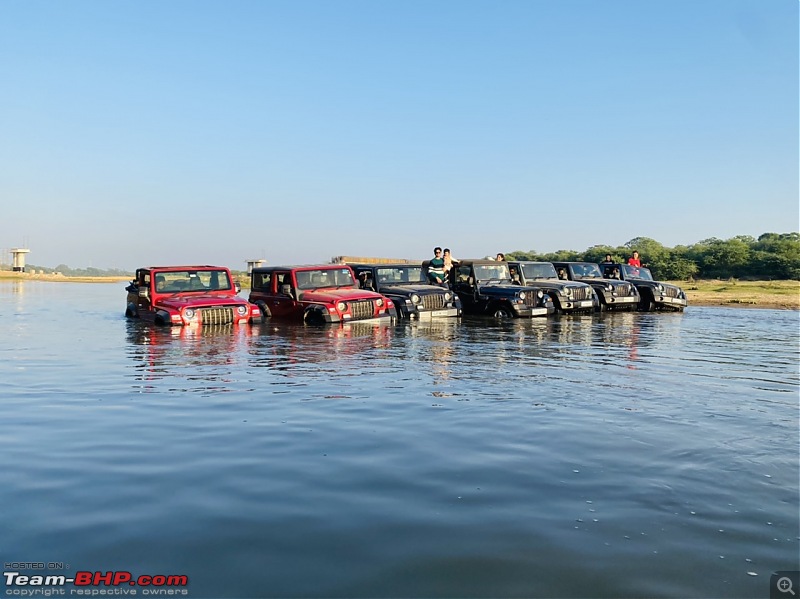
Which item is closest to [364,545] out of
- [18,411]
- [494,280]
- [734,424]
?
[734,424]

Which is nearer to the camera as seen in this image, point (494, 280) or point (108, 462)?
point (108, 462)

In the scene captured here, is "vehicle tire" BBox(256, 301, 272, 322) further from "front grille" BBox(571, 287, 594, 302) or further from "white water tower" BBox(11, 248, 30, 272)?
"white water tower" BBox(11, 248, 30, 272)

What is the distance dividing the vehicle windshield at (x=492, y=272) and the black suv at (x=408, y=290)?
1686 millimetres

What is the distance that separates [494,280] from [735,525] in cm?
1719

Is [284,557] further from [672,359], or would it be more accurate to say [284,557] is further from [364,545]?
[672,359]

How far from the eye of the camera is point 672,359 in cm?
1189

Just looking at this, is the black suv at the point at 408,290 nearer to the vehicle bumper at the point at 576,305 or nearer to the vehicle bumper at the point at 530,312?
the vehicle bumper at the point at 530,312

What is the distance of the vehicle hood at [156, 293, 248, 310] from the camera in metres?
16.1

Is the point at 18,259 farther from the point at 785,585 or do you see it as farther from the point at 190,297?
the point at 785,585

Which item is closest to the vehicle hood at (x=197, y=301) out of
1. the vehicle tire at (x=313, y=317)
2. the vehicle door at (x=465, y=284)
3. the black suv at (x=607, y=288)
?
the vehicle tire at (x=313, y=317)

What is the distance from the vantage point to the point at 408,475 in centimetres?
508

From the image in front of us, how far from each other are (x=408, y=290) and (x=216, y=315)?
5.00 metres

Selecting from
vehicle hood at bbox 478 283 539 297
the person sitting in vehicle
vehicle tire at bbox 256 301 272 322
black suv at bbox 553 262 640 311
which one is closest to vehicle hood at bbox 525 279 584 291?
vehicle hood at bbox 478 283 539 297

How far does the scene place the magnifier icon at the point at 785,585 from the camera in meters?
3.36
